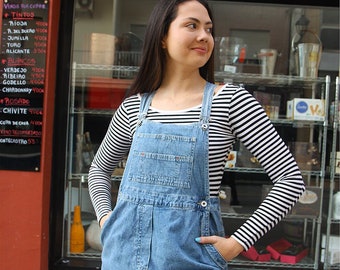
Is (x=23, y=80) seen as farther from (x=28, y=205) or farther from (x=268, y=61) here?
(x=268, y=61)

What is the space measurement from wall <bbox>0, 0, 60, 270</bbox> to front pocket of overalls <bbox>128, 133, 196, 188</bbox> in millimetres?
1911

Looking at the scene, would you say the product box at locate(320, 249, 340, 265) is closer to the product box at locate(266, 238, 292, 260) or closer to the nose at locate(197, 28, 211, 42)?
the product box at locate(266, 238, 292, 260)

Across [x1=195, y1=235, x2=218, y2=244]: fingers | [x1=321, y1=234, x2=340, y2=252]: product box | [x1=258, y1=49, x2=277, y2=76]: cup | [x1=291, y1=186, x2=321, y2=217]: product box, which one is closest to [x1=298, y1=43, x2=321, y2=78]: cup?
[x1=258, y1=49, x2=277, y2=76]: cup

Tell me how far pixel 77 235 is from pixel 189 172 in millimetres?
2422

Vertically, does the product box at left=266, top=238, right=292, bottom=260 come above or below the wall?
below

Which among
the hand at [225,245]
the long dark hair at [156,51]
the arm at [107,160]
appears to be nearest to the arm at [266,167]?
the hand at [225,245]

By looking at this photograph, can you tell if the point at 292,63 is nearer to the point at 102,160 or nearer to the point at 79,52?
the point at 79,52

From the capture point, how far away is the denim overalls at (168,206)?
48.9 inches

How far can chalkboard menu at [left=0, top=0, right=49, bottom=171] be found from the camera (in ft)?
9.94

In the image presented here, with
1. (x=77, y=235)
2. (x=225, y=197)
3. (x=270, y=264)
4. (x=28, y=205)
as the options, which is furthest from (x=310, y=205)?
(x=28, y=205)

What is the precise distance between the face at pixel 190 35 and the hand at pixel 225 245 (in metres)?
0.57

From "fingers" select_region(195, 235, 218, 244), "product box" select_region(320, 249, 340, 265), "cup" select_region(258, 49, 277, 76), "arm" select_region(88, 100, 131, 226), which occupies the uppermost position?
"cup" select_region(258, 49, 277, 76)

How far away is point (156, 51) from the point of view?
4.86 ft

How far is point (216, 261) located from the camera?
4.22 ft
